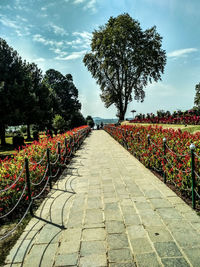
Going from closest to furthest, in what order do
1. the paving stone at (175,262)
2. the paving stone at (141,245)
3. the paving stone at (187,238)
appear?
the paving stone at (175,262) → the paving stone at (141,245) → the paving stone at (187,238)

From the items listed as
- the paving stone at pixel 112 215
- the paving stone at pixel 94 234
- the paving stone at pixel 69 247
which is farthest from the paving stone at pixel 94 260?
the paving stone at pixel 112 215

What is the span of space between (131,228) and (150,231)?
318 mm

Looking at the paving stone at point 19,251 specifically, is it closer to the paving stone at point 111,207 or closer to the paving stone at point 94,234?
the paving stone at point 94,234

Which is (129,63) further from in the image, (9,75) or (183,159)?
(183,159)

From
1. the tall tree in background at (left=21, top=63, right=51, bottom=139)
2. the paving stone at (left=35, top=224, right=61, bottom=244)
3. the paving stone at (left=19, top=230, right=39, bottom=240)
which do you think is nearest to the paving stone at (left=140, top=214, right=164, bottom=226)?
the paving stone at (left=35, top=224, right=61, bottom=244)

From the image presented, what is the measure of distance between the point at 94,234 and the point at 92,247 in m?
0.33

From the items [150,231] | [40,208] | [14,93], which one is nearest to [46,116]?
[14,93]

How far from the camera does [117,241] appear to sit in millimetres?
2881

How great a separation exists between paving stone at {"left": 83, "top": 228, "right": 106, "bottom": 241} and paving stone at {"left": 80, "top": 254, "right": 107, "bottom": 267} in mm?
405

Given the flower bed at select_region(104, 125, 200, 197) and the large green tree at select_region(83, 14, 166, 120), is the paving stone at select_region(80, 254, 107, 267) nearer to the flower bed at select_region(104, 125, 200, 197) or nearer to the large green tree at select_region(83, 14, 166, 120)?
the flower bed at select_region(104, 125, 200, 197)

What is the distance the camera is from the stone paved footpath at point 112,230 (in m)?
2.54

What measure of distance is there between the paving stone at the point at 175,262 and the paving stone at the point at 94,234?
977mm

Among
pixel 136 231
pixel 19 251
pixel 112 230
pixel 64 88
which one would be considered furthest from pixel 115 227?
pixel 64 88

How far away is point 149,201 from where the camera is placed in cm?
433
